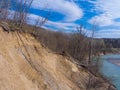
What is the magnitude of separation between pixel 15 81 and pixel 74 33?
46.3 meters

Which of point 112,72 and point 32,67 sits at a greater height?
point 32,67

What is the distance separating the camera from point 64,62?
75.4ft

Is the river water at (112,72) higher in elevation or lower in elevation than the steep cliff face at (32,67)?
lower

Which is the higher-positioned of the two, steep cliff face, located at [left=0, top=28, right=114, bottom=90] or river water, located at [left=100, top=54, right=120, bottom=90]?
steep cliff face, located at [left=0, top=28, right=114, bottom=90]

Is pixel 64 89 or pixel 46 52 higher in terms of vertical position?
pixel 46 52

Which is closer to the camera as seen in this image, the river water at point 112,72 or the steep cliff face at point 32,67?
the steep cliff face at point 32,67

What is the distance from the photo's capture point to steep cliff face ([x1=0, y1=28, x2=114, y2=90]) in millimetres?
14477

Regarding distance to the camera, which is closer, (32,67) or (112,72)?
(32,67)

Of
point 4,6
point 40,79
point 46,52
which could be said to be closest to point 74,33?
point 4,6

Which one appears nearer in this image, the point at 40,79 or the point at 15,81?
the point at 15,81

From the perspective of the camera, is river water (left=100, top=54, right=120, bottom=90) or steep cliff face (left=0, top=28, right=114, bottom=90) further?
river water (left=100, top=54, right=120, bottom=90)

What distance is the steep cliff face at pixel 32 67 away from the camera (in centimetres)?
1448

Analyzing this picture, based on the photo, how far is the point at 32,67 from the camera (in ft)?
56.4

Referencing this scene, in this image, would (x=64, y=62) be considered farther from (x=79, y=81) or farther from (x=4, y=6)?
(x=4, y=6)
